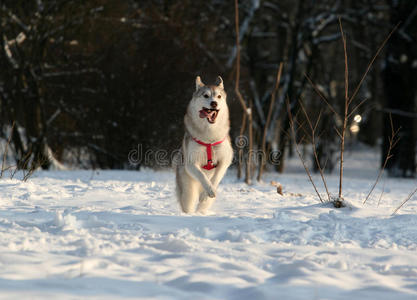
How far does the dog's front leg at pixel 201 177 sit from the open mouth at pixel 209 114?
0.58 m

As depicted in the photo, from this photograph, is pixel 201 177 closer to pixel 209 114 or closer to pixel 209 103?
pixel 209 114

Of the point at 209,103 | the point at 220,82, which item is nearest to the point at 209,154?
the point at 209,103

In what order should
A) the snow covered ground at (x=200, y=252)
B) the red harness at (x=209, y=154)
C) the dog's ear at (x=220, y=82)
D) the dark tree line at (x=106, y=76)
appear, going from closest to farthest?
the snow covered ground at (x=200, y=252)
the red harness at (x=209, y=154)
the dog's ear at (x=220, y=82)
the dark tree line at (x=106, y=76)

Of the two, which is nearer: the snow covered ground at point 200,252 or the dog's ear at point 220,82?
the snow covered ground at point 200,252

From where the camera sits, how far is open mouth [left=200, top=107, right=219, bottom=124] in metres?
4.91

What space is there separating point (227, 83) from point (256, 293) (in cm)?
1024

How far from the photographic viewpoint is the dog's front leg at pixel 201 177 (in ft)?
16.3

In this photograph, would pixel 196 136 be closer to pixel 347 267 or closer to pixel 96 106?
pixel 347 267

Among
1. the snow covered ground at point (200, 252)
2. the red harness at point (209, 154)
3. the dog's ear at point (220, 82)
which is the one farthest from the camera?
the dog's ear at point (220, 82)

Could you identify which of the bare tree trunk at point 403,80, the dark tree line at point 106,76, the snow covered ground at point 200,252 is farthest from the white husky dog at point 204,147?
the bare tree trunk at point 403,80

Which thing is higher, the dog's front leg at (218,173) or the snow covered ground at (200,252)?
the dog's front leg at (218,173)

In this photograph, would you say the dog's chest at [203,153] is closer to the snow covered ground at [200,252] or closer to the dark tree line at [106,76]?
the snow covered ground at [200,252]

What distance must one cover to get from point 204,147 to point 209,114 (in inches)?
17.0

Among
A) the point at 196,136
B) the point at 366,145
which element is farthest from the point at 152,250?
the point at 366,145
